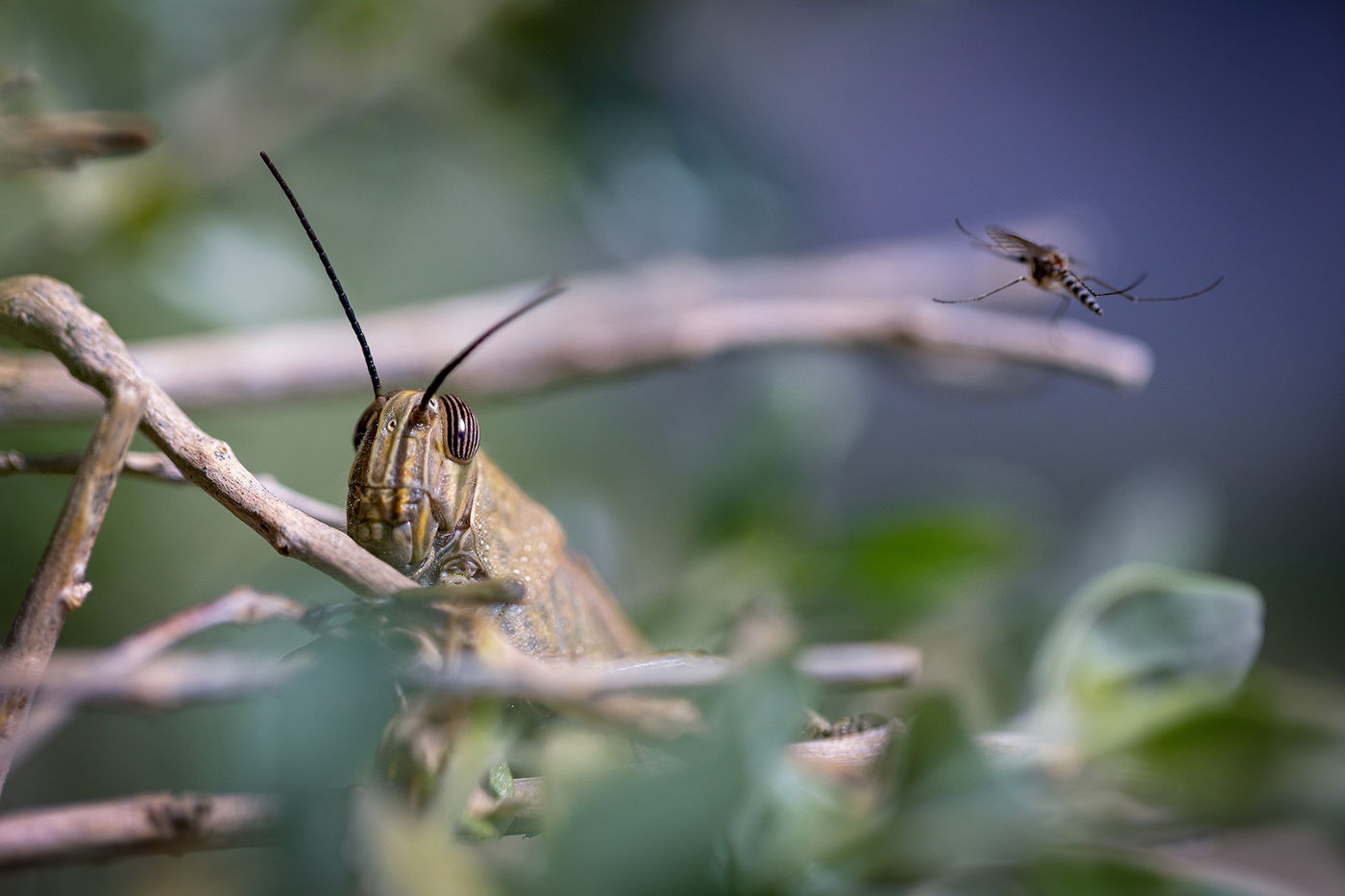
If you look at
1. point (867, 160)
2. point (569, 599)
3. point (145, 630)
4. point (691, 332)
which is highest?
point (867, 160)

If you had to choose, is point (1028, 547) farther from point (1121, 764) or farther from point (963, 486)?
point (1121, 764)

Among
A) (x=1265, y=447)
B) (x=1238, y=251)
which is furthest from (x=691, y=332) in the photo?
(x=1265, y=447)

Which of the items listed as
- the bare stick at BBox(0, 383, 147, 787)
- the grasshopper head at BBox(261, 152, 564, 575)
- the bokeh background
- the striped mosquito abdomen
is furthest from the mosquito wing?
the bare stick at BBox(0, 383, 147, 787)

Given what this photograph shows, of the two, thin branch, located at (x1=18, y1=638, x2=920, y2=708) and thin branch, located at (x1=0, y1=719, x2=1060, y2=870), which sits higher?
thin branch, located at (x1=18, y1=638, x2=920, y2=708)

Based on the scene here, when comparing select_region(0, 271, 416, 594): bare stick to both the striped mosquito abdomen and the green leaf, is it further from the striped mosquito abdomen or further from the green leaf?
the striped mosquito abdomen

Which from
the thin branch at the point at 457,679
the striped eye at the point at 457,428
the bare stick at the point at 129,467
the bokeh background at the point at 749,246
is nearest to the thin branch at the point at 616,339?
the bokeh background at the point at 749,246

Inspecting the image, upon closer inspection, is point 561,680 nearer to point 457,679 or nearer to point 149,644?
point 457,679

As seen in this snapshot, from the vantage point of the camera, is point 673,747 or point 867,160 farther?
point 867,160
